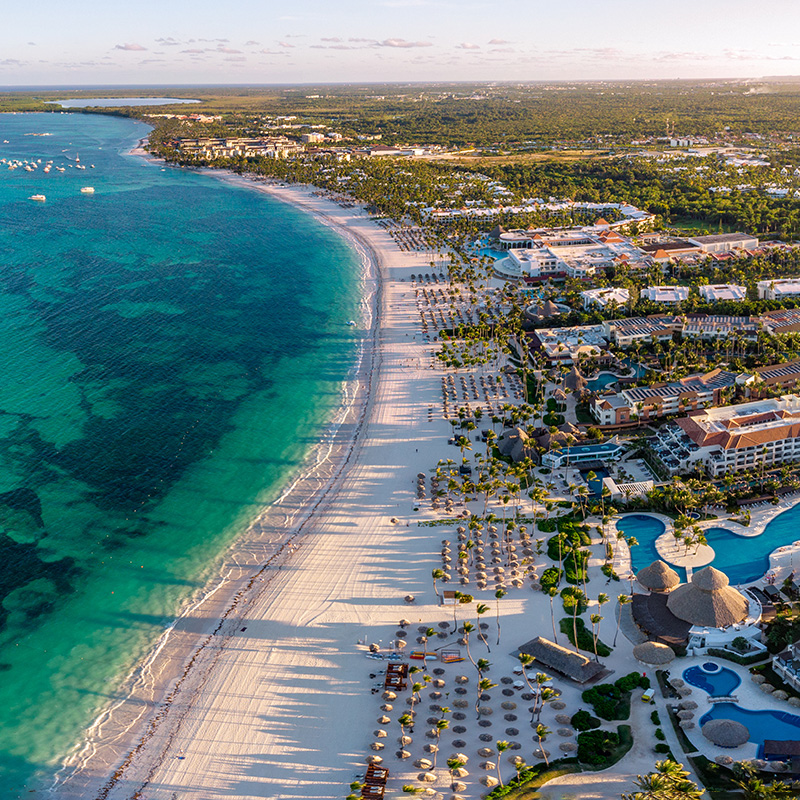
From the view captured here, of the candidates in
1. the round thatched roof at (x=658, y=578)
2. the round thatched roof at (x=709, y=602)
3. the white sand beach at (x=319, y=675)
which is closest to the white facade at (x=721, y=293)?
the white sand beach at (x=319, y=675)

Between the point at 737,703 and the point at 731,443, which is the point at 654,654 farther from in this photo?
the point at 731,443

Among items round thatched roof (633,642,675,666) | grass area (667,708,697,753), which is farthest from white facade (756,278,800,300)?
grass area (667,708,697,753)

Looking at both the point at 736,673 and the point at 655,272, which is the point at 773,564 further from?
the point at 655,272

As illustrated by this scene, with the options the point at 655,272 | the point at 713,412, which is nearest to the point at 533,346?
the point at 713,412

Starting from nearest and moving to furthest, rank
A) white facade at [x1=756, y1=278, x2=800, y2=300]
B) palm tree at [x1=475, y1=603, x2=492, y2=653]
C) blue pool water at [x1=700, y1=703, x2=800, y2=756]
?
blue pool water at [x1=700, y1=703, x2=800, y2=756] → palm tree at [x1=475, y1=603, x2=492, y2=653] → white facade at [x1=756, y1=278, x2=800, y2=300]

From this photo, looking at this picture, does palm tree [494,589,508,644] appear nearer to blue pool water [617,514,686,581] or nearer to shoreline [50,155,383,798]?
blue pool water [617,514,686,581]

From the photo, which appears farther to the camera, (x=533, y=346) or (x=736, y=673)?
(x=533, y=346)
